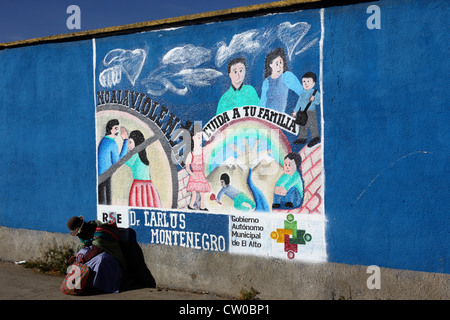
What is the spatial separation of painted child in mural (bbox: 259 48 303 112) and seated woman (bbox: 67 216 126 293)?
2988 millimetres

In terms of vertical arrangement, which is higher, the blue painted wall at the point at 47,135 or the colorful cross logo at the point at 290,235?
the blue painted wall at the point at 47,135

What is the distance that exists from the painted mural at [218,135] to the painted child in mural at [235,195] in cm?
2

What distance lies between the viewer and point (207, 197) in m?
6.88

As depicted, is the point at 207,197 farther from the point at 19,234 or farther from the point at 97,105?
the point at 19,234

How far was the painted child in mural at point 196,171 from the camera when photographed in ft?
22.7

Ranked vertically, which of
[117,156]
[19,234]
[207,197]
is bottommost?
[19,234]

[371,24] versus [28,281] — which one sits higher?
[371,24]

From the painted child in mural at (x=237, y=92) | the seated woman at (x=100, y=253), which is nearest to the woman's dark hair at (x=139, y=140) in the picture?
the seated woman at (x=100, y=253)

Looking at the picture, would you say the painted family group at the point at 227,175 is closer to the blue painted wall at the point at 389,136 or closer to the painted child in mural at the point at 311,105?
the painted child in mural at the point at 311,105

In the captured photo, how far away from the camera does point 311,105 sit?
6074mm

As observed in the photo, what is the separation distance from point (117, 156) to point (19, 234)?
2733 mm

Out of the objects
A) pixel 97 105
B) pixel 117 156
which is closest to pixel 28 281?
pixel 117 156

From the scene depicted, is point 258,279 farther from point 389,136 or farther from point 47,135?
point 47,135

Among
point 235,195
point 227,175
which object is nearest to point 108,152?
point 227,175
